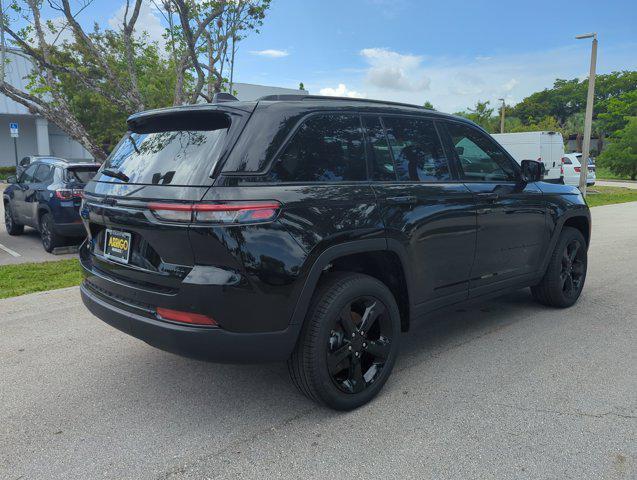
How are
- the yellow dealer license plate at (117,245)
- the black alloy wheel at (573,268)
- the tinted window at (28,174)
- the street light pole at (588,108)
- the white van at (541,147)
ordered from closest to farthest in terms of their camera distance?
1. the yellow dealer license plate at (117,245)
2. the black alloy wheel at (573,268)
3. the tinted window at (28,174)
4. the street light pole at (588,108)
5. the white van at (541,147)

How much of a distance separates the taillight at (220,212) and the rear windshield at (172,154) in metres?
0.16

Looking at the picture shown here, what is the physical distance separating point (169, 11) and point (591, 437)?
9.95 meters

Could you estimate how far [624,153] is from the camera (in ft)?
103

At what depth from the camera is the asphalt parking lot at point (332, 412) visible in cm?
258

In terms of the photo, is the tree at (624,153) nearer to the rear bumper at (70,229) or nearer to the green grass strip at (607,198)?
the green grass strip at (607,198)

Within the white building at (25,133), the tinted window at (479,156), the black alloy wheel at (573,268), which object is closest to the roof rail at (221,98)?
the tinted window at (479,156)

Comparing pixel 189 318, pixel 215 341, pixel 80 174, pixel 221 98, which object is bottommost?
pixel 215 341

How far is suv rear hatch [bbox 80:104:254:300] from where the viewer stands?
8.77 feet

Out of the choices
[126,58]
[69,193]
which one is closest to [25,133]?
[126,58]

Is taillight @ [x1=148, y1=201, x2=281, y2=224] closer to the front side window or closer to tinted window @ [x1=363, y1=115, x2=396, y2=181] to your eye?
tinted window @ [x1=363, y1=115, x2=396, y2=181]

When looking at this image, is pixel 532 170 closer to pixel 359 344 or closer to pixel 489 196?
pixel 489 196

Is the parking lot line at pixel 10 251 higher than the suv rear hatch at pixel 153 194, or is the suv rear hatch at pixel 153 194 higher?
the suv rear hatch at pixel 153 194

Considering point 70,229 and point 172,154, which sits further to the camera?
point 70,229

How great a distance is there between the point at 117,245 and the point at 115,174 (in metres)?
0.46
